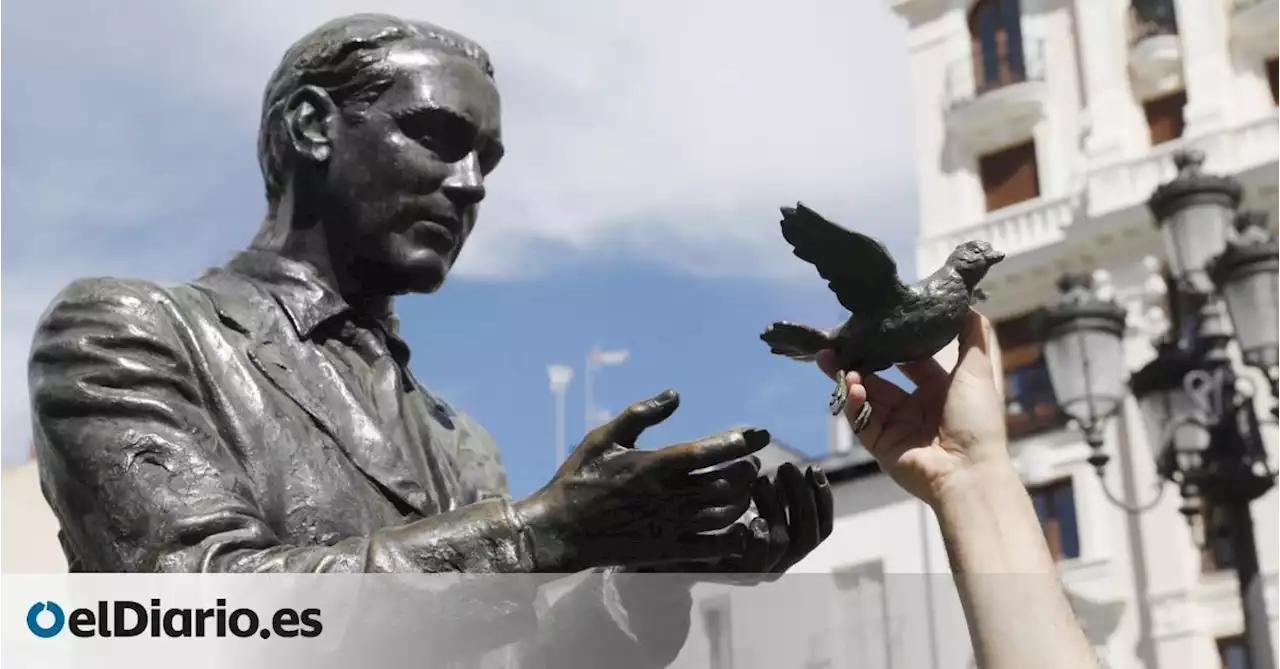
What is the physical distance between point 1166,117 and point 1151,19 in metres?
1.48

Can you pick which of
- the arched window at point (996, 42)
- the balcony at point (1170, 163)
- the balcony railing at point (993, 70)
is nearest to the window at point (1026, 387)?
the balcony at point (1170, 163)

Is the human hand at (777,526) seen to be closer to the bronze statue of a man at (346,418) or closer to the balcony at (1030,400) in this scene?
the bronze statue of a man at (346,418)

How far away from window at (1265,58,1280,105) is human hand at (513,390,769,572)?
22.9 meters

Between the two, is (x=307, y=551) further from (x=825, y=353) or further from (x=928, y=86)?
(x=928, y=86)

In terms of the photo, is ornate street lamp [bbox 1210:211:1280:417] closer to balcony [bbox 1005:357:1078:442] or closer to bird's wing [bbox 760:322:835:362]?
bird's wing [bbox 760:322:835:362]

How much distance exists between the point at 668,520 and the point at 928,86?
25.3 metres

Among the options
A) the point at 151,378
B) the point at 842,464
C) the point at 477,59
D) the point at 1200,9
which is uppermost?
the point at 1200,9

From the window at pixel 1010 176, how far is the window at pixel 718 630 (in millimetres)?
21151

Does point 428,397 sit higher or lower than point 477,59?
lower

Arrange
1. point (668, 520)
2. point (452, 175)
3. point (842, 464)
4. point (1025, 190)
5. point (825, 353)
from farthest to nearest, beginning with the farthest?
point (1025, 190) < point (842, 464) < point (825, 353) < point (452, 175) < point (668, 520)

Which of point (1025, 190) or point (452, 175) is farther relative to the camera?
point (1025, 190)

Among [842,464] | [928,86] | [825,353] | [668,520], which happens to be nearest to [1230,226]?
[825,353]

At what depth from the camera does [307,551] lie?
6.88 ft

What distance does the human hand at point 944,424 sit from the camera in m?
3.10
